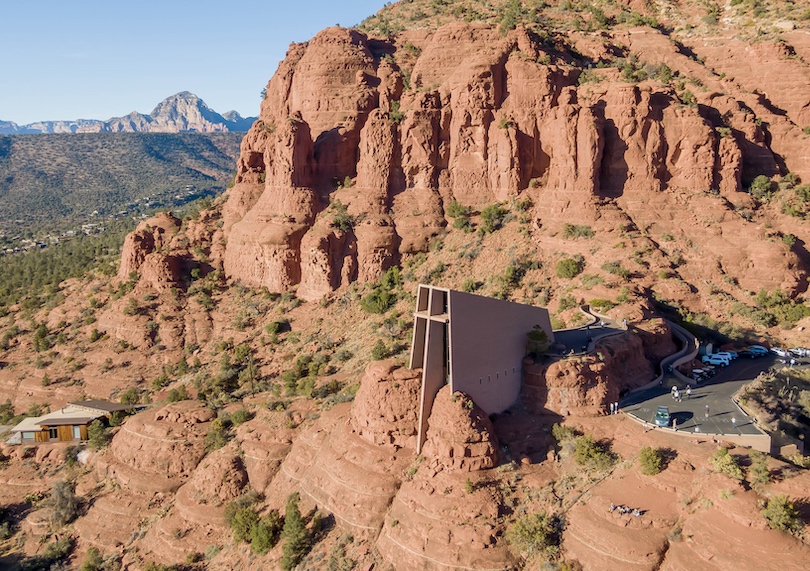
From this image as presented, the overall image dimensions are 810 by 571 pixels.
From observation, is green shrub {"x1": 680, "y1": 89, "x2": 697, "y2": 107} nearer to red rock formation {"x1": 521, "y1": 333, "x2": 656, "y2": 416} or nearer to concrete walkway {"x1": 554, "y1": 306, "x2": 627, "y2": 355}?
concrete walkway {"x1": 554, "y1": 306, "x2": 627, "y2": 355}

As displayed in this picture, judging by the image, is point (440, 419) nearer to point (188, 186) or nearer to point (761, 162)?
point (761, 162)

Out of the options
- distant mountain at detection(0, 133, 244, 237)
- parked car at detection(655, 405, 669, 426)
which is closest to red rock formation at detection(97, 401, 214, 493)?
parked car at detection(655, 405, 669, 426)

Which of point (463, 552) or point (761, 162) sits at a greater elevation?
point (761, 162)

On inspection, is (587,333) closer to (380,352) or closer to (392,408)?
(380,352)

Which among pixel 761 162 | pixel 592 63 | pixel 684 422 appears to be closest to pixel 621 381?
pixel 684 422

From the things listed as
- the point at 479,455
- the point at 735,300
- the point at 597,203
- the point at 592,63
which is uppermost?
the point at 592,63

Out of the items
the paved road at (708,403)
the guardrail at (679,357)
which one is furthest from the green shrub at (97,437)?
the guardrail at (679,357)
